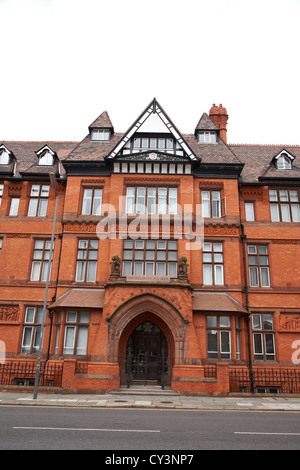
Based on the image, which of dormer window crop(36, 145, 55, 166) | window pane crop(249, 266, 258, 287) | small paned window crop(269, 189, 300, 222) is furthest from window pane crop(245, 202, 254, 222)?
dormer window crop(36, 145, 55, 166)

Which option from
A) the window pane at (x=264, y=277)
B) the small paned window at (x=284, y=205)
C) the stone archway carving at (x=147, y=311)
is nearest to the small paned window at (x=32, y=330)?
the stone archway carving at (x=147, y=311)

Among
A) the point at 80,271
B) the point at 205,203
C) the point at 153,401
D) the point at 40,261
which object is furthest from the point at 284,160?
the point at 153,401

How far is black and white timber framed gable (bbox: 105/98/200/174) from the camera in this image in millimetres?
21531

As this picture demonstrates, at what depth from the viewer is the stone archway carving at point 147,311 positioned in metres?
17.6

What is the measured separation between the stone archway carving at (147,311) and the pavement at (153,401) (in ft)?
6.15

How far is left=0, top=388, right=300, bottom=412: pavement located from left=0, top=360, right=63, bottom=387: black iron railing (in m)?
1.14

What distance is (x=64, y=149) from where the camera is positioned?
26547 millimetres

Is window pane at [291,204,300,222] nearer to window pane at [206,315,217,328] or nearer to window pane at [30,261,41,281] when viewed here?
window pane at [206,315,217,328]

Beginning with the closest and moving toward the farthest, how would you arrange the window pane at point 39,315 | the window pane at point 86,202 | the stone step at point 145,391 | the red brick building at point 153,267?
the stone step at point 145,391 < the red brick building at point 153,267 < the window pane at point 39,315 < the window pane at point 86,202

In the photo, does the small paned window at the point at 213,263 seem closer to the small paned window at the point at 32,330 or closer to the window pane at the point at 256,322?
the window pane at the point at 256,322

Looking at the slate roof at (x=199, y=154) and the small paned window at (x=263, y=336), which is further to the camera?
the slate roof at (x=199, y=154)

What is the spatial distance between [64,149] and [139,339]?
600 inches
